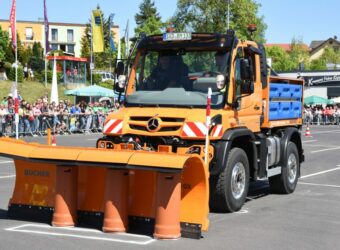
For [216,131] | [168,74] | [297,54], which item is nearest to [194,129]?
[216,131]

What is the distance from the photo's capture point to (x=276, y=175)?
1175 centimetres

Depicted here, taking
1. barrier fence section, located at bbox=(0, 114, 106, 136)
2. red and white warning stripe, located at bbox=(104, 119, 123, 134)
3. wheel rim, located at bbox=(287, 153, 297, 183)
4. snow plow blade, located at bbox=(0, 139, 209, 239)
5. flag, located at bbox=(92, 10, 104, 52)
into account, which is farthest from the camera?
flag, located at bbox=(92, 10, 104, 52)

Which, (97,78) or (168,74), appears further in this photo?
(97,78)

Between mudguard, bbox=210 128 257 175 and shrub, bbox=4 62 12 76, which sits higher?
shrub, bbox=4 62 12 76

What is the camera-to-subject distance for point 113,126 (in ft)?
30.8

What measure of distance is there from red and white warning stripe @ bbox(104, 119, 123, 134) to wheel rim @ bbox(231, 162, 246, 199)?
1.79 m

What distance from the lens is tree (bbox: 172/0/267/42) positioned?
70250mm

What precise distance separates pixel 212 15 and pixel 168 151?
62697 millimetres

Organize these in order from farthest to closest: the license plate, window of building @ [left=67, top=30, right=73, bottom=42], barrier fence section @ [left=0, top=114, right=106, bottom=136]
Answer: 1. window of building @ [left=67, top=30, right=73, bottom=42]
2. barrier fence section @ [left=0, top=114, right=106, bottom=136]
3. the license plate

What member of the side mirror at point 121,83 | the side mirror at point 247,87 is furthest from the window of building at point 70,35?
the side mirror at point 247,87

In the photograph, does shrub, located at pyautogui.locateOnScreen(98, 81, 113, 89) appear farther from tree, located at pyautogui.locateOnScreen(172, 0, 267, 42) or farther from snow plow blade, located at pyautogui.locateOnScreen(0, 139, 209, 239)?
snow plow blade, located at pyautogui.locateOnScreen(0, 139, 209, 239)

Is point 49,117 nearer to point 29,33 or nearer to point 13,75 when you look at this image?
point 13,75

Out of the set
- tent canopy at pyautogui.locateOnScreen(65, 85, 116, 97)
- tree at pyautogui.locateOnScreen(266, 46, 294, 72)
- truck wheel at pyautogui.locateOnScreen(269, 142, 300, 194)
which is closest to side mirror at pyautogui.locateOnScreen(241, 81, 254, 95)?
truck wheel at pyautogui.locateOnScreen(269, 142, 300, 194)

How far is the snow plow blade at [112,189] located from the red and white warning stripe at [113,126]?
0.90 m
